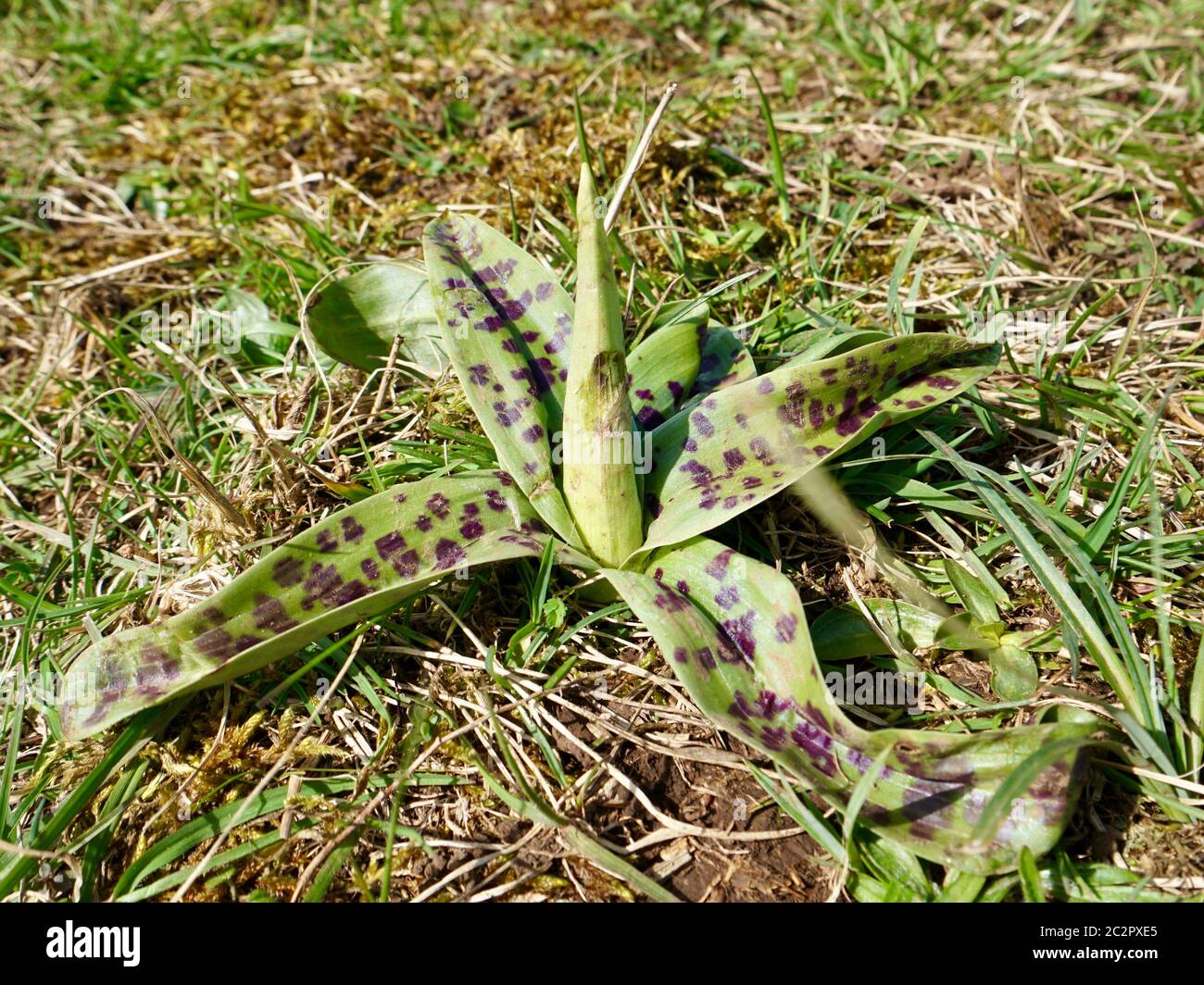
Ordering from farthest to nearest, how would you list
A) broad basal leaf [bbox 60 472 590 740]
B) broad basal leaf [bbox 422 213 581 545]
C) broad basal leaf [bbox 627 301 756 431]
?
broad basal leaf [bbox 627 301 756 431] → broad basal leaf [bbox 422 213 581 545] → broad basal leaf [bbox 60 472 590 740]

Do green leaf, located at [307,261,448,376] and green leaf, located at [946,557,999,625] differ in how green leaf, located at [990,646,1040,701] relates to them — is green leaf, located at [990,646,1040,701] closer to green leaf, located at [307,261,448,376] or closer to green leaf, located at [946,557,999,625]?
green leaf, located at [946,557,999,625]

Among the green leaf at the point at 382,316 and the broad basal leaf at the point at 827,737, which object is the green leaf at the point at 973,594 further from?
the green leaf at the point at 382,316

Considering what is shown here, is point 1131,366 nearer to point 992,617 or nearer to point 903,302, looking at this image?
point 903,302

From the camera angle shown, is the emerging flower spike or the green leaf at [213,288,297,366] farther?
the green leaf at [213,288,297,366]

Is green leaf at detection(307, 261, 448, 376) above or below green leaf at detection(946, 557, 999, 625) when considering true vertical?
above

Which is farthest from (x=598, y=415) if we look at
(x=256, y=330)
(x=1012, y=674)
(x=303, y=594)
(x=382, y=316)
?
(x=256, y=330)

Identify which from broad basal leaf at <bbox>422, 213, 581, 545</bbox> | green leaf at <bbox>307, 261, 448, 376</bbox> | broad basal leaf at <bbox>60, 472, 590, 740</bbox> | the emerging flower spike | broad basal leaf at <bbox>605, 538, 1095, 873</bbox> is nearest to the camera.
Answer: broad basal leaf at <bbox>605, 538, 1095, 873</bbox>

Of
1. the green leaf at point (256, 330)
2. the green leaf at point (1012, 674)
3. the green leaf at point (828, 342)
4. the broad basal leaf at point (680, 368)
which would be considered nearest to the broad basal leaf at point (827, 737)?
the green leaf at point (1012, 674)

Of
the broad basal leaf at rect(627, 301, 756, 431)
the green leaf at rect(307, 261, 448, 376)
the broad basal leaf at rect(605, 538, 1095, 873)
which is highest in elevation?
the green leaf at rect(307, 261, 448, 376)

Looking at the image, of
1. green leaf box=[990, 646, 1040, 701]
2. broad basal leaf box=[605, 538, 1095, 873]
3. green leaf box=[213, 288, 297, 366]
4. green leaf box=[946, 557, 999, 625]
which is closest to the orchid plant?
broad basal leaf box=[605, 538, 1095, 873]
